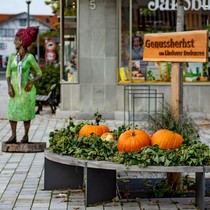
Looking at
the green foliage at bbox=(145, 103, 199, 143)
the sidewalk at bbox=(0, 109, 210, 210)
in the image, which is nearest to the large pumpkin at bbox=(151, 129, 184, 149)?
the green foliage at bbox=(145, 103, 199, 143)

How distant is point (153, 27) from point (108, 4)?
1.31 meters

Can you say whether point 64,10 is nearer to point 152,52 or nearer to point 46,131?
point 46,131

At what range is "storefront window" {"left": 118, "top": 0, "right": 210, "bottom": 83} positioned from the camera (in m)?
20.4

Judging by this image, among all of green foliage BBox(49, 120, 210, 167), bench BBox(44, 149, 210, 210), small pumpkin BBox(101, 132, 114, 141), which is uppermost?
small pumpkin BBox(101, 132, 114, 141)

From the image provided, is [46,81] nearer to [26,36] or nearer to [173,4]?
[173,4]

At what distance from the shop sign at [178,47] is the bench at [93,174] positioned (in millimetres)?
1446

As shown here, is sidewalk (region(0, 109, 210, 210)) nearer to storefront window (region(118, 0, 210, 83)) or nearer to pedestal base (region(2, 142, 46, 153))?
pedestal base (region(2, 142, 46, 153))

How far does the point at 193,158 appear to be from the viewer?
8.27 metres

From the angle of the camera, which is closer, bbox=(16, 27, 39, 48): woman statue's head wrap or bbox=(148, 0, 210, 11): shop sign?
bbox=(16, 27, 39, 48): woman statue's head wrap

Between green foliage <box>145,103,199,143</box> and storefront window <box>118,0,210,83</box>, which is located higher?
storefront window <box>118,0,210,83</box>

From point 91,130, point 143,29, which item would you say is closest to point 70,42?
point 143,29

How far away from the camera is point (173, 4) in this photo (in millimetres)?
20453

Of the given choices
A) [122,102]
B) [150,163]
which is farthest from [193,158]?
[122,102]

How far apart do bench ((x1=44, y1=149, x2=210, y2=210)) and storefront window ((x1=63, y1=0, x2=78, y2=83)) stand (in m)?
11.2
